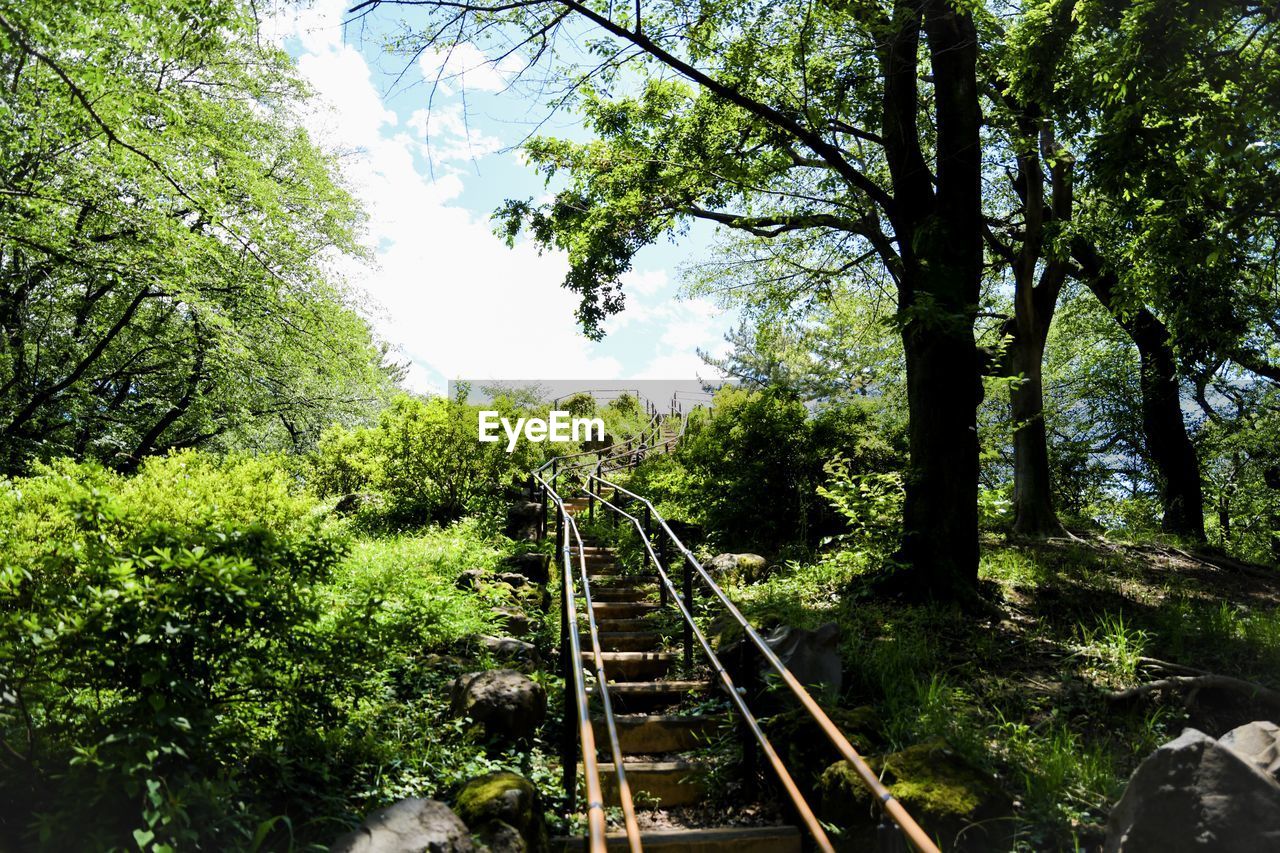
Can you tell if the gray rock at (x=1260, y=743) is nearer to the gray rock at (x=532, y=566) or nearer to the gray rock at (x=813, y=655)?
the gray rock at (x=813, y=655)

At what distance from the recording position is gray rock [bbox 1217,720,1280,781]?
3236 millimetres

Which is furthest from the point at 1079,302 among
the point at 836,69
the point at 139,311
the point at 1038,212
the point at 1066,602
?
the point at 139,311

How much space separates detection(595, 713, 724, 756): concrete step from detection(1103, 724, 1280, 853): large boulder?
7.72ft

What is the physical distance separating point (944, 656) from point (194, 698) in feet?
16.0

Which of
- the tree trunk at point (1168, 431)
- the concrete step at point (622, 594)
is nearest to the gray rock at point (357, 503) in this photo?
the concrete step at point (622, 594)

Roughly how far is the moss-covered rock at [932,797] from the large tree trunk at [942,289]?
138 inches

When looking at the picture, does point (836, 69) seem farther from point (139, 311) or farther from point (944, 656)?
point (139, 311)

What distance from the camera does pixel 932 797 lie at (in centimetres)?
327

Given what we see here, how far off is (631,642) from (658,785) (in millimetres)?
2246

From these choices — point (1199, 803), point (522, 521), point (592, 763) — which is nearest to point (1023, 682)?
point (1199, 803)

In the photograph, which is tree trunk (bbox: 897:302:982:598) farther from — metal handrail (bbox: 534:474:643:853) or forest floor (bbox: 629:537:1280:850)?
metal handrail (bbox: 534:474:643:853)

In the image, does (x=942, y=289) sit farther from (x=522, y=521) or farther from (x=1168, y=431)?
(x=1168, y=431)

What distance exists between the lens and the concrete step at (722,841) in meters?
3.36

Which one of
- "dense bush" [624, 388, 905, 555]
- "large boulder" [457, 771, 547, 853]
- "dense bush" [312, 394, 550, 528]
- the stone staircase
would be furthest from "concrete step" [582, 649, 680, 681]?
"dense bush" [312, 394, 550, 528]
